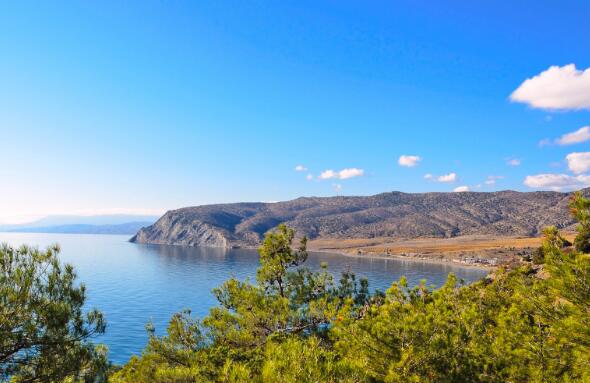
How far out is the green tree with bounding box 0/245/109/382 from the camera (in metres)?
13.4

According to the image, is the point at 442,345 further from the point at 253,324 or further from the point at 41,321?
the point at 41,321

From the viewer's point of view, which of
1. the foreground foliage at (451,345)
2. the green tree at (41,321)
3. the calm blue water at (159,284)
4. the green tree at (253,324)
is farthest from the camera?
the calm blue water at (159,284)

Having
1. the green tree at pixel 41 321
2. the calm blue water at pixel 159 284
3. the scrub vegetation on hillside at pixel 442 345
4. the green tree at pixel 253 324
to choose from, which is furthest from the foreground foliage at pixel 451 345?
the calm blue water at pixel 159 284

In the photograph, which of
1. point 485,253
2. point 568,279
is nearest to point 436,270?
point 485,253

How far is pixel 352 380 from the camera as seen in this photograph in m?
8.56

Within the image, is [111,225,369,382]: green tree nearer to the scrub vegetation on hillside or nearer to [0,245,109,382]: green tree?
the scrub vegetation on hillside

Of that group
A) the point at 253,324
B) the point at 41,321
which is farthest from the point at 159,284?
the point at 41,321

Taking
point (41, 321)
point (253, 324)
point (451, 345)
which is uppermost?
point (41, 321)

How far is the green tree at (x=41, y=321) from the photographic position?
13398 millimetres

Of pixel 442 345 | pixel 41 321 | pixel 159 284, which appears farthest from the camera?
pixel 159 284

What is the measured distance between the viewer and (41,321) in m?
13.9

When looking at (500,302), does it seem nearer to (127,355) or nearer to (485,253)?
(127,355)

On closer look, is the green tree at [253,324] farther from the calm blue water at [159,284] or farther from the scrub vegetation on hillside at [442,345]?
the calm blue water at [159,284]

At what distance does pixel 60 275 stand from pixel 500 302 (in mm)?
21181
